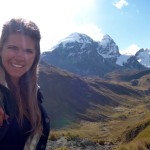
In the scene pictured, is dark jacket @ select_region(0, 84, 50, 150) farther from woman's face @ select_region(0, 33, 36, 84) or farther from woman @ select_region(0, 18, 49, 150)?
woman's face @ select_region(0, 33, 36, 84)

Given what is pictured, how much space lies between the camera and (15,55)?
4.52 meters

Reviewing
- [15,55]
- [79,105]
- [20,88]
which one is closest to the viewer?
[15,55]

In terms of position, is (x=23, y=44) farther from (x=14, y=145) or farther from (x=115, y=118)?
(x=115, y=118)

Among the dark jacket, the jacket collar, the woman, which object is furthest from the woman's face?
the dark jacket

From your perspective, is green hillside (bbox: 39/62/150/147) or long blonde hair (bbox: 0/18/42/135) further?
green hillside (bbox: 39/62/150/147)

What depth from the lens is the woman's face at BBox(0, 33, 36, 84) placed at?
14.7ft

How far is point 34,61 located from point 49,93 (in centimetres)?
14158

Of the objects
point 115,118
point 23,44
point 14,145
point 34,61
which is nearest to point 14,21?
point 23,44

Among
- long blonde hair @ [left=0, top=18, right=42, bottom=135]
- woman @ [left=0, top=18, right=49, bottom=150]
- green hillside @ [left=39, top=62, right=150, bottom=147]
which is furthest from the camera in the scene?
green hillside @ [left=39, top=62, right=150, bottom=147]

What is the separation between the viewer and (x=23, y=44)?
4590 mm

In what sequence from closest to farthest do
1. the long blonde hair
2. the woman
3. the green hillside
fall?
the woman, the long blonde hair, the green hillside

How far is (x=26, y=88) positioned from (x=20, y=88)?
8 cm

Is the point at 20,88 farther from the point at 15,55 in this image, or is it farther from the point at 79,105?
the point at 79,105

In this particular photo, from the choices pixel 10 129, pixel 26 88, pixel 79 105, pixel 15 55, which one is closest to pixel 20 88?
pixel 26 88
